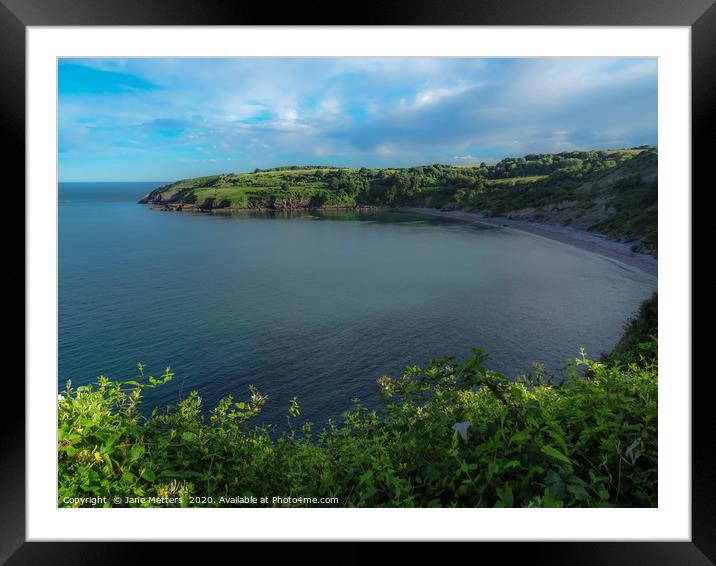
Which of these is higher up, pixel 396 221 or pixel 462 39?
pixel 396 221

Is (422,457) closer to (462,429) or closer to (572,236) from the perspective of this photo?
(462,429)

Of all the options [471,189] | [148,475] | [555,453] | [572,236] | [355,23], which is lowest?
[148,475]

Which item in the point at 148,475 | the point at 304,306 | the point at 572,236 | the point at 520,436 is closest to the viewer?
the point at 520,436

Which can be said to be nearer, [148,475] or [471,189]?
[148,475]

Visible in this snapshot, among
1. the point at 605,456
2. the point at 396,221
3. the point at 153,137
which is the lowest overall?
the point at 605,456

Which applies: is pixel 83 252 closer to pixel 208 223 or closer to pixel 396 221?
pixel 208 223

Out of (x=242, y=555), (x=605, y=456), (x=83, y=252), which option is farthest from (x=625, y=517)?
(x=83, y=252)

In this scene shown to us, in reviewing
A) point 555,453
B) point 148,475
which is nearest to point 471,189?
point 555,453
